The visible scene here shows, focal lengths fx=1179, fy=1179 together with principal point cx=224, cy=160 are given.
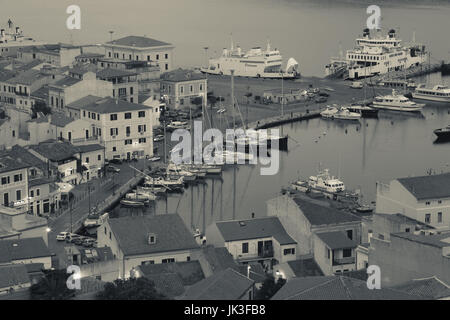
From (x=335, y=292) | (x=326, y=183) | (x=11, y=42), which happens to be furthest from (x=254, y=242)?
(x=11, y=42)

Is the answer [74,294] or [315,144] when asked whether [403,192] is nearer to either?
[74,294]

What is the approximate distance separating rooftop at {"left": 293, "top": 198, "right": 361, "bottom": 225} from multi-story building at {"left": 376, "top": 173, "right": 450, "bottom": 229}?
0.80 m

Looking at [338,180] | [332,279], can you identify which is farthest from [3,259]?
[338,180]

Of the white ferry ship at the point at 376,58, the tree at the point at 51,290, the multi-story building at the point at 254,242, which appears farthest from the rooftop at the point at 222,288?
the white ferry ship at the point at 376,58

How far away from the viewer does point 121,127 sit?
24.2 metres

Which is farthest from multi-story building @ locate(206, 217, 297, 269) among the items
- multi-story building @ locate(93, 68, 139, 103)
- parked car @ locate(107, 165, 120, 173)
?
multi-story building @ locate(93, 68, 139, 103)

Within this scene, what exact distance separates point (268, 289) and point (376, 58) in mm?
28331

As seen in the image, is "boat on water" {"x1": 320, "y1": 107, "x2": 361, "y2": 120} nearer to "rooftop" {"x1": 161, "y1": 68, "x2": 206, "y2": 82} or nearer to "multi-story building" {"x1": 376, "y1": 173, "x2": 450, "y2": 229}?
"rooftop" {"x1": 161, "y1": 68, "x2": 206, "y2": 82}

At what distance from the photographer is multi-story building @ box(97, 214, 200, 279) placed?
1526 cm

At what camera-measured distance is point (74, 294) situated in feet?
40.8

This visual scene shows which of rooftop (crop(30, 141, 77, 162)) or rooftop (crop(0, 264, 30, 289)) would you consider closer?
rooftop (crop(0, 264, 30, 289))

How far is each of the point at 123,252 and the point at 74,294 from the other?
2796 millimetres

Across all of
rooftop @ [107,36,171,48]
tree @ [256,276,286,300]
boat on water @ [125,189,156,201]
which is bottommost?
boat on water @ [125,189,156,201]

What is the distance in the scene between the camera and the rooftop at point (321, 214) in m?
16.1
